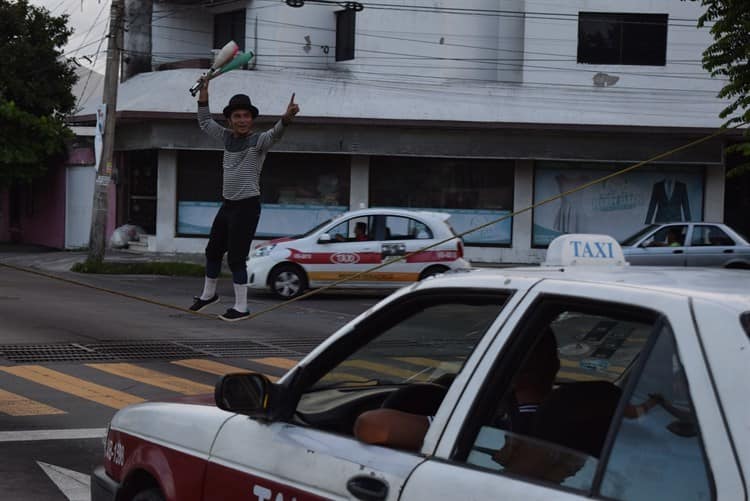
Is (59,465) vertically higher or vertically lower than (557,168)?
lower

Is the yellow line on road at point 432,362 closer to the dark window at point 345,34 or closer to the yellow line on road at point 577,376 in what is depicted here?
the yellow line on road at point 577,376

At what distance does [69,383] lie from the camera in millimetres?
9992

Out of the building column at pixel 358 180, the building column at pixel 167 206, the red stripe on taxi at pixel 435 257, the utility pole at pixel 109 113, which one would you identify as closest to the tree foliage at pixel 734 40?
the red stripe on taxi at pixel 435 257

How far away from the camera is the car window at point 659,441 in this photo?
2535 millimetres

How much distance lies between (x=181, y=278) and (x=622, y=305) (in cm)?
2209

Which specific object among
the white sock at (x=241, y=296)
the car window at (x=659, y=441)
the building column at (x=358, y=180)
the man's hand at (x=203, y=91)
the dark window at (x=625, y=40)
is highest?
the dark window at (x=625, y=40)

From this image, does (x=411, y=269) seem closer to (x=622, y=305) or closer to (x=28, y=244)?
(x=622, y=305)

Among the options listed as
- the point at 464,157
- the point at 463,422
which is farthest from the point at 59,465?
the point at 464,157

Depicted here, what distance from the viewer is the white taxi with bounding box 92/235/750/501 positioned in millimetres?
2578

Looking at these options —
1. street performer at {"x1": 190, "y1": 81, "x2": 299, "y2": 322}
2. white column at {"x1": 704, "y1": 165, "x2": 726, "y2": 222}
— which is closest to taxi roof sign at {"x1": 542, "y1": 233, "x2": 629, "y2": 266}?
street performer at {"x1": 190, "y1": 81, "x2": 299, "y2": 322}

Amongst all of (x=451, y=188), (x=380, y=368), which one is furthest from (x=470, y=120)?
(x=380, y=368)

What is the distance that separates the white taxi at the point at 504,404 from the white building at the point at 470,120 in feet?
81.8

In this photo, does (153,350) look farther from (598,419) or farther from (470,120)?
(470,120)

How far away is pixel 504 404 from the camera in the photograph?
128 inches
